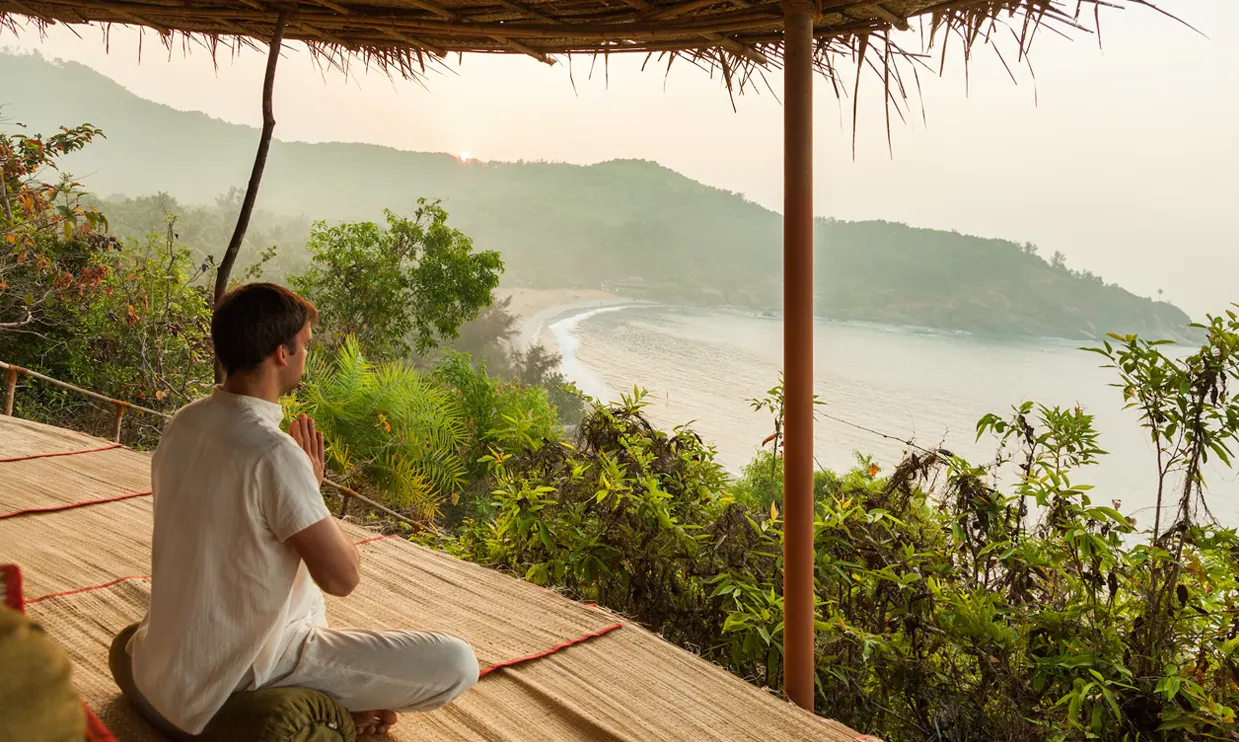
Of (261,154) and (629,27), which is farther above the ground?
(629,27)

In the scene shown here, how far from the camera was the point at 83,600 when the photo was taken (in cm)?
242

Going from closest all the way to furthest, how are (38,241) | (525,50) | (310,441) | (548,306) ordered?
(310,441) → (525,50) → (38,241) → (548,306)

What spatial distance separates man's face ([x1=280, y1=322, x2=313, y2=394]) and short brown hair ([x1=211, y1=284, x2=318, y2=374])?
0.02 metres

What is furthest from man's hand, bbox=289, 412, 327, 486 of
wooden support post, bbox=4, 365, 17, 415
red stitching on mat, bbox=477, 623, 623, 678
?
wooden support post, bbox=4, 365, 17, 415

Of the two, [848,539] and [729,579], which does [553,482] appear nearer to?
[729,579]

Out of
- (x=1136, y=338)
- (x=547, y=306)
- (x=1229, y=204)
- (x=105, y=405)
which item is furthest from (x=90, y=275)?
(x=547, y=306)

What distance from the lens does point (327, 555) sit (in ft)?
4.76

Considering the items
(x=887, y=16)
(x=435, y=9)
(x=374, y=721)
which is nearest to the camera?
(x=374, y=721)

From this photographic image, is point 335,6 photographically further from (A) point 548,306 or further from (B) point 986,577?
(A) point 548,306

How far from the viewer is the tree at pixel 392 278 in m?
10.6

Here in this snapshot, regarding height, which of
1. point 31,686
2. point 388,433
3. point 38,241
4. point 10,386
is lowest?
point 388,433

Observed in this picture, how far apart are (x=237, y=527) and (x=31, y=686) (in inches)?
28.5

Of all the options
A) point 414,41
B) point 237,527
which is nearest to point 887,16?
point 414,41

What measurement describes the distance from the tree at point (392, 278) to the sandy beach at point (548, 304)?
6908mm
